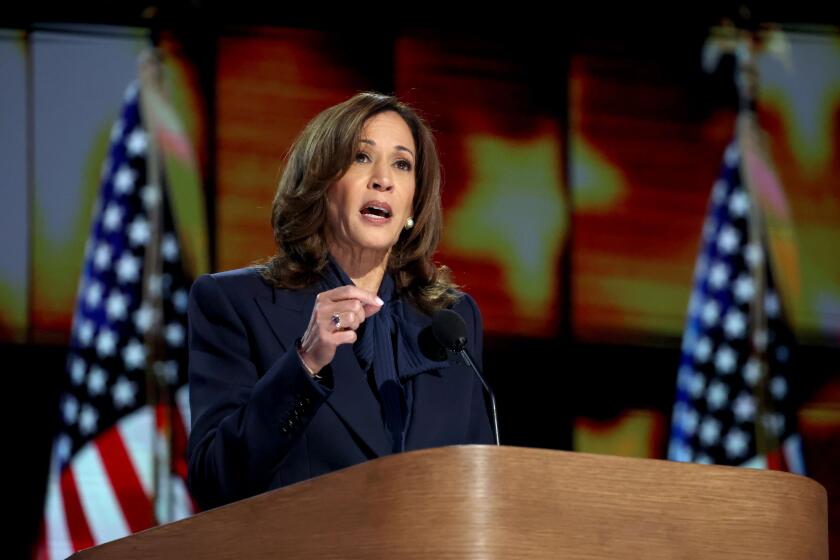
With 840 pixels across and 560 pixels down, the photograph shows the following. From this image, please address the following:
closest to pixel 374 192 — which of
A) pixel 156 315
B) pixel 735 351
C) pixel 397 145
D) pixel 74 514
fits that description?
pixel 397 145

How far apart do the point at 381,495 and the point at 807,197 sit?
12.4ft

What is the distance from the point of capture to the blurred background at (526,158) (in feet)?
14.8

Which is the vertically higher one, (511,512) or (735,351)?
(511,512)

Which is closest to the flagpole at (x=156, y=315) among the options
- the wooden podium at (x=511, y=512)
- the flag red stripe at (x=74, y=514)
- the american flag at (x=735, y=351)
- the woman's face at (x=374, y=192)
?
the flag red stripe at (x=74, y=514)

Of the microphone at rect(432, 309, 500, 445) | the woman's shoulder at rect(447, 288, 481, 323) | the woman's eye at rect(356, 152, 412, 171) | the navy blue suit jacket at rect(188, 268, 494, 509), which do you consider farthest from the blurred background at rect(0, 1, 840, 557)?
the microphone at rect(432, 309, 500, 445)

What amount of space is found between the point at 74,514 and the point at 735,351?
2479 millimetres

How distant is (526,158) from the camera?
4.92m

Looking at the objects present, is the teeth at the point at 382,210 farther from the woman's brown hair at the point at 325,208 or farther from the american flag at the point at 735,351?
the american flag at the point at 735,351

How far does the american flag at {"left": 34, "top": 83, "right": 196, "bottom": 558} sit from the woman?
6.32ft

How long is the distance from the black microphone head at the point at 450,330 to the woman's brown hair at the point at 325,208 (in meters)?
0.39

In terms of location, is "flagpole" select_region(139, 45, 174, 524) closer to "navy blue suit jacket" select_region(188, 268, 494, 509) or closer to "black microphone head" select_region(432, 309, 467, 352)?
"navy blue suit jacket" select_region(188, 268, 494, 509)

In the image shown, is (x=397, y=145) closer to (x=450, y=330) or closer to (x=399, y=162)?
(x=399, y=162)

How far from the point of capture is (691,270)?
499 centimetres

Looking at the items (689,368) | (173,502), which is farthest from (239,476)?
(689,368)
